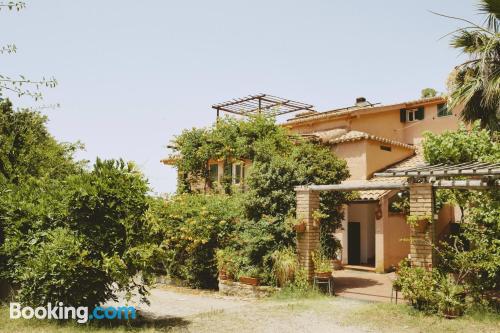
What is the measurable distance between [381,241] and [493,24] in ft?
29.5

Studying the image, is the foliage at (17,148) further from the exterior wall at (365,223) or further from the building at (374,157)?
the exterior wall at (365,223)

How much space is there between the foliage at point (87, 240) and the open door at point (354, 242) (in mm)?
14183

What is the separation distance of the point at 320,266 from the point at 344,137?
10.4 meters

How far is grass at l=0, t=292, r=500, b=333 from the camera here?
8.39 m

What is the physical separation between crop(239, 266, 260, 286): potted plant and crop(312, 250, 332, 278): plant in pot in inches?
67.2

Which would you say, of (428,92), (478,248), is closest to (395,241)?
(478,248)

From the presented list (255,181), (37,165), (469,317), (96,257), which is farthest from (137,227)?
(37,165)

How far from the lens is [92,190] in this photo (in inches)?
339

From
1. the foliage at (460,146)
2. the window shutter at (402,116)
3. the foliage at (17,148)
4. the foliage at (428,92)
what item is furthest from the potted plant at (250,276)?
the foliage at (428,92)

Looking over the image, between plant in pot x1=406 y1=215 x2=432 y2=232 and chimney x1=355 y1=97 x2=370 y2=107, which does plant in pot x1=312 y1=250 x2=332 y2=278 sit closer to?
plant in pot x1=406 y1=215 x2=432 y2=232

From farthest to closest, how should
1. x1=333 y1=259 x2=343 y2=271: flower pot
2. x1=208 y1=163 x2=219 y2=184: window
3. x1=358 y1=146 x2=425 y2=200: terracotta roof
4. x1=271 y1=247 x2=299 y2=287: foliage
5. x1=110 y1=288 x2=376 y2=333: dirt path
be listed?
1. x1=208 y1=163 x2=219 y2=184: window
2. x1=333 y1=259 x2=343 y2=271: flower pot
3. x1=358 y1=146 x2=425 y2=200: terracotta roof
4. x1=271 y1=247 x2=299 y2=287: foliage
5. x1=110 y1=288 x2=376 y2=333: dirt path

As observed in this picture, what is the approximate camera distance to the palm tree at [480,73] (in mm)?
13016

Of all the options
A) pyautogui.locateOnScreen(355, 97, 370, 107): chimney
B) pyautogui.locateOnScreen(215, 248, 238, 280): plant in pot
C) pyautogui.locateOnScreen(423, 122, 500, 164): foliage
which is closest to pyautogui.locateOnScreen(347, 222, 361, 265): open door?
pyautogui.locateOnScreen(423, 122, 500, 164): foliage

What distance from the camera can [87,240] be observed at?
855 cm
